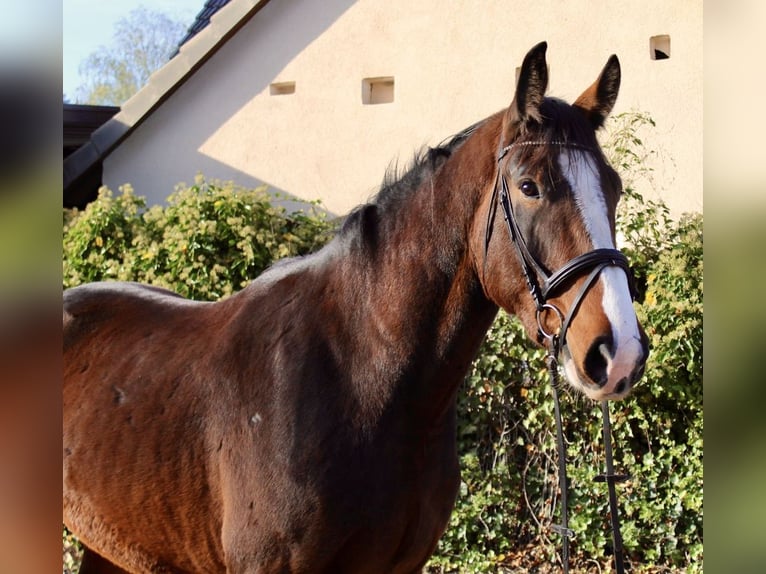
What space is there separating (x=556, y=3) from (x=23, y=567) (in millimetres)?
7500

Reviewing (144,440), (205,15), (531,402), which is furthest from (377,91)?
(144,440)

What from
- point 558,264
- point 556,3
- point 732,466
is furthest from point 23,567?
Answer: point 556,3

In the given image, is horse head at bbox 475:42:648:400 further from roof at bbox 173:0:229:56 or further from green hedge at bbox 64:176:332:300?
roof at bbox 173:0:229:56

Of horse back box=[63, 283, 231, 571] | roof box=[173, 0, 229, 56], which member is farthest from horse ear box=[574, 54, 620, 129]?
roof box=[173, 0, 229, 56]

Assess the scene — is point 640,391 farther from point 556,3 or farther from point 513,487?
point 556,3

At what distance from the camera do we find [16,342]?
0.88 m

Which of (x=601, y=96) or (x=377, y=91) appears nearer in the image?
(x=601, y=96)

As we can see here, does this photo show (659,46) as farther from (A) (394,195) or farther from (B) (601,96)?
(A) (394,195)

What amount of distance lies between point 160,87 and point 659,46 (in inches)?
201

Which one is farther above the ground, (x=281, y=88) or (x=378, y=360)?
(x=281, y=88)

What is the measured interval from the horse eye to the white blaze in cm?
9

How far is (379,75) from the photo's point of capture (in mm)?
8445

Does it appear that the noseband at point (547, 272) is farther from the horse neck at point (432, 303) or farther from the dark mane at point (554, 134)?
the horse neck at point (432, 303)

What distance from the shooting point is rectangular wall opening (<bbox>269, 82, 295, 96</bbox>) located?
888cm
